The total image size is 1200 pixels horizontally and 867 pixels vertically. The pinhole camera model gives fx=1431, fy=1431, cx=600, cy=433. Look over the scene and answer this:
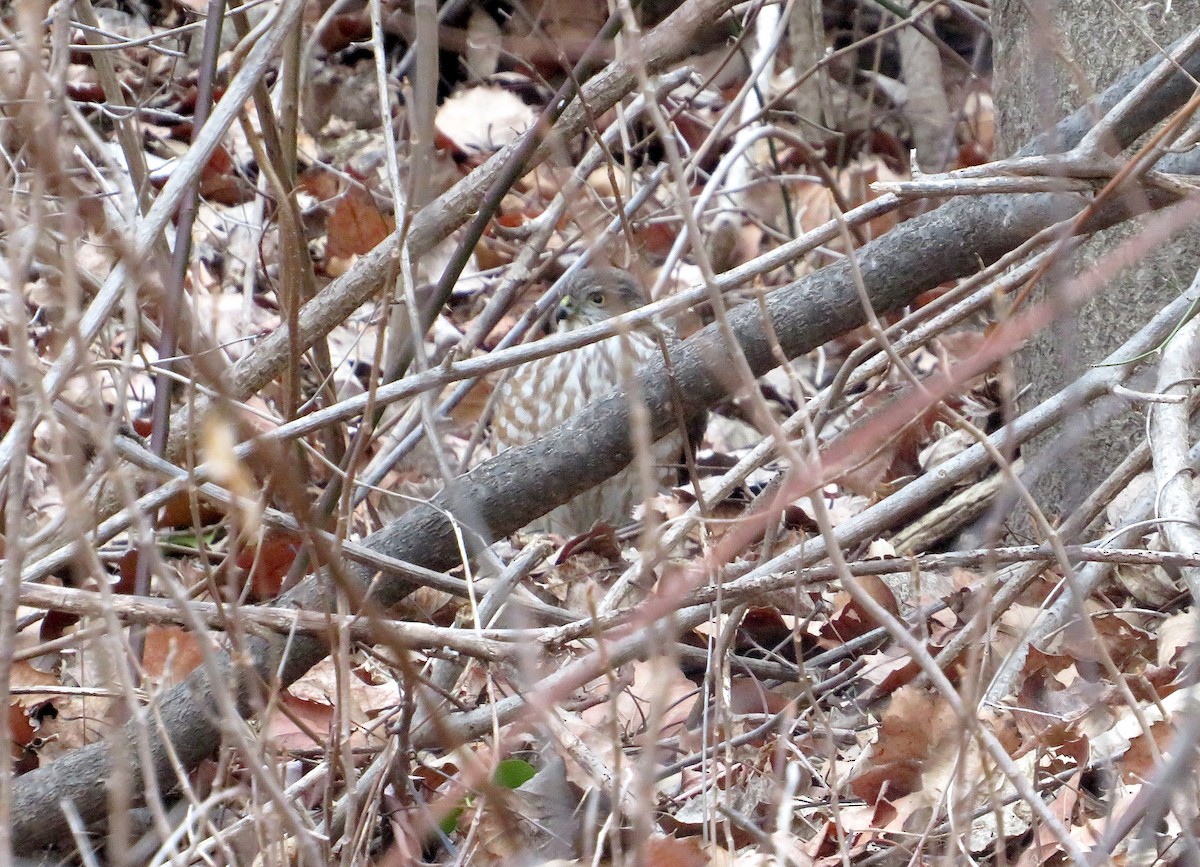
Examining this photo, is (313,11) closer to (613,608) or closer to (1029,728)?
(613,608)

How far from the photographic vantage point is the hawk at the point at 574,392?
17.2 ft

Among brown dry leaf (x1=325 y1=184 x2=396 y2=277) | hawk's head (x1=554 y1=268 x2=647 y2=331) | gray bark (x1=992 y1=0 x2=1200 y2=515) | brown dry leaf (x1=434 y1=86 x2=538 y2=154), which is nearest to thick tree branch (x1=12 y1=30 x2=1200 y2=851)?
gray bark (x1=992 y1=0 x2=1200 y2=515)

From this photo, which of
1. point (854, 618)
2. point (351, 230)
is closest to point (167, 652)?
point (854, 618)

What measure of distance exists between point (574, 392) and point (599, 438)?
252cm

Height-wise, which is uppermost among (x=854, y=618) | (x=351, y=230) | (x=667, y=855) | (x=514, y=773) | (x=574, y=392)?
(x=351, y=230)

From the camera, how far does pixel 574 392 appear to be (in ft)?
17.7

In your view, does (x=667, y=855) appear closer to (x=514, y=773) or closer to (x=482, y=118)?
(x=514, y=773)

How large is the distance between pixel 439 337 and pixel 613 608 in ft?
9.01

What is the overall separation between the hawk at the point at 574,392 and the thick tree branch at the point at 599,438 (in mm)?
2197

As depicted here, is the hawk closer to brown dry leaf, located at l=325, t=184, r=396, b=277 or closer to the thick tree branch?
brown dry leaf, located at l=325, t=184, r=396, b=277

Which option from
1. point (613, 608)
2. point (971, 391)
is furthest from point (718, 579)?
point (971, 391)

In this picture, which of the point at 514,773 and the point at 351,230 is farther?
the point at 351,230

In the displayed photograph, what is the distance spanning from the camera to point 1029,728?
9.53 ft

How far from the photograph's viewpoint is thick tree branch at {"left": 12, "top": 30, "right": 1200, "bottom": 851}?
274 centimetres
